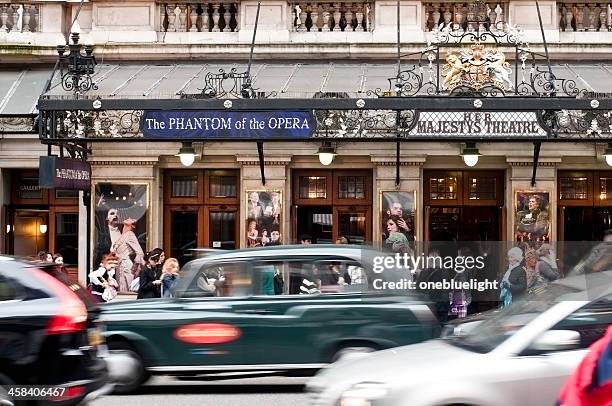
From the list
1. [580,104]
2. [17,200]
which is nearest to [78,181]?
[17,200]

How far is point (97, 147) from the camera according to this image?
2159cm

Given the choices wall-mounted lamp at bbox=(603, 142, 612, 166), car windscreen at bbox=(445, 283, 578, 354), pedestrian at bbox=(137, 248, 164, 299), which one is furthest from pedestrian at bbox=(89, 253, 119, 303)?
car windscreen at bbox=(445, 283, 578, 354)

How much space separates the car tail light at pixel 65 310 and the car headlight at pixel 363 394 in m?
2.57

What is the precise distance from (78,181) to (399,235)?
6.21 meters

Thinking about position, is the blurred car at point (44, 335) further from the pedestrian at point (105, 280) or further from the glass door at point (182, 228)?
the glass door at point (182, 228)

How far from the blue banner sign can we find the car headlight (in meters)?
10.4

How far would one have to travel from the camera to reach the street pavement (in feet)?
41.2

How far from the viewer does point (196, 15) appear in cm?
2289

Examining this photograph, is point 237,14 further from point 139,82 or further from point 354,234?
point 354,234

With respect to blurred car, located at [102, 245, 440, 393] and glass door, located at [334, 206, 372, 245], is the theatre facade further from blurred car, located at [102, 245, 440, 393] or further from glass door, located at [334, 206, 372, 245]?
blurred car, located at [102, 245, 440, 393]

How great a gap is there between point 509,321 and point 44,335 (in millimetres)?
3994

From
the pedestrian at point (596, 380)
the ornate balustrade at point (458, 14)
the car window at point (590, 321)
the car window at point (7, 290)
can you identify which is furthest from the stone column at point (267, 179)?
the pedestrian at point (596, 380)

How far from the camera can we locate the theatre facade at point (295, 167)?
20.3m

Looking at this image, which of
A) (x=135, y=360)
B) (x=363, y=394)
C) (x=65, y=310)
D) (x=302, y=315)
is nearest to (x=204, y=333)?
(x=135, y=360)
